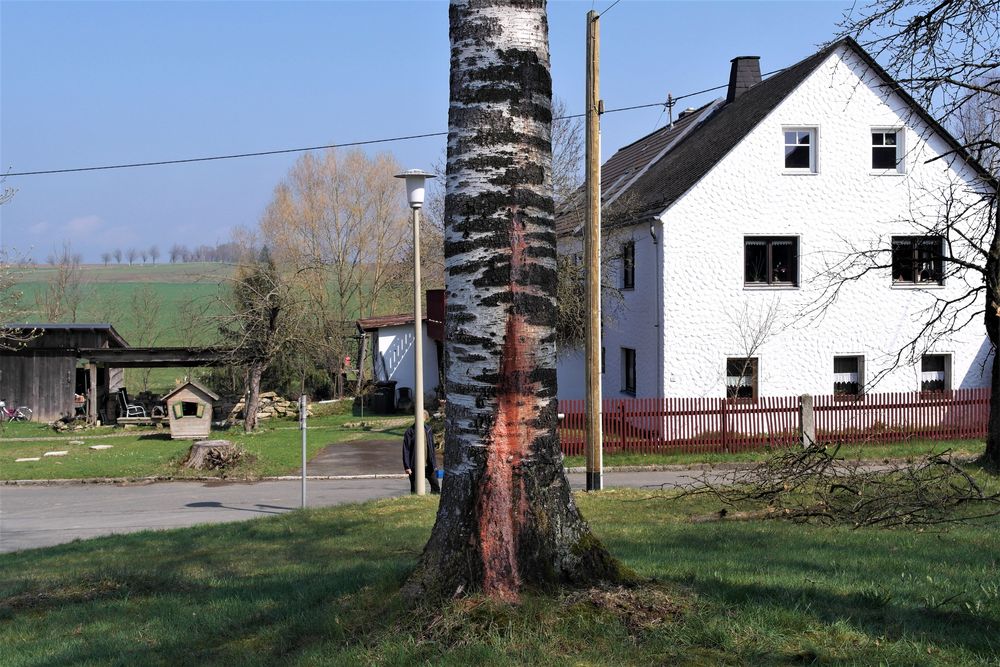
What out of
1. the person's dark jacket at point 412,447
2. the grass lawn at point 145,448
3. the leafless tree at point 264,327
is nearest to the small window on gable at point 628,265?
the grass lawn at point 145,448

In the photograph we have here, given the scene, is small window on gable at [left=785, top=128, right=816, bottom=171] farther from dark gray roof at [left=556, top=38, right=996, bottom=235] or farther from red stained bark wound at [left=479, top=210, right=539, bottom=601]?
red stained bark wound at [left=479, top=210, right=539, bottom=601]

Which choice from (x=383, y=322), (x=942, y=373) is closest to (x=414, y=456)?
(x=942, y=373)

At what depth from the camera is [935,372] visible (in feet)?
86.1

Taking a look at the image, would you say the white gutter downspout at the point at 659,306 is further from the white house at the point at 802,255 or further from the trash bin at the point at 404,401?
the trash bin at the point at 404,401

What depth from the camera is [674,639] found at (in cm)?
417

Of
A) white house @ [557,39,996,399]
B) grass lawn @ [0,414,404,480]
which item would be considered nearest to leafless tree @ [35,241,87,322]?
grass lawn @ [0,414,404,480]

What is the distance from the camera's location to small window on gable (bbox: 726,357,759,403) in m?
25.3

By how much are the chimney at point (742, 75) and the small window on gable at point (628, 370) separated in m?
9.89

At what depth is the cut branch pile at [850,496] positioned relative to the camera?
954 cm

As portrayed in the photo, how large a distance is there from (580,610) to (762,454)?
19836 mm

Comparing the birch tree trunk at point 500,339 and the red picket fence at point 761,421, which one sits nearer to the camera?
the birch tree trunk at point 500,339

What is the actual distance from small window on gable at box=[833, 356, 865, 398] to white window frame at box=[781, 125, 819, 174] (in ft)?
16.7

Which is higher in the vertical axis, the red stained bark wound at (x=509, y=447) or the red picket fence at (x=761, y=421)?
the red stained bark wound at (x=509, y=447)

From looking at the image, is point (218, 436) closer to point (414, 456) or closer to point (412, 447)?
point (414, 456)
